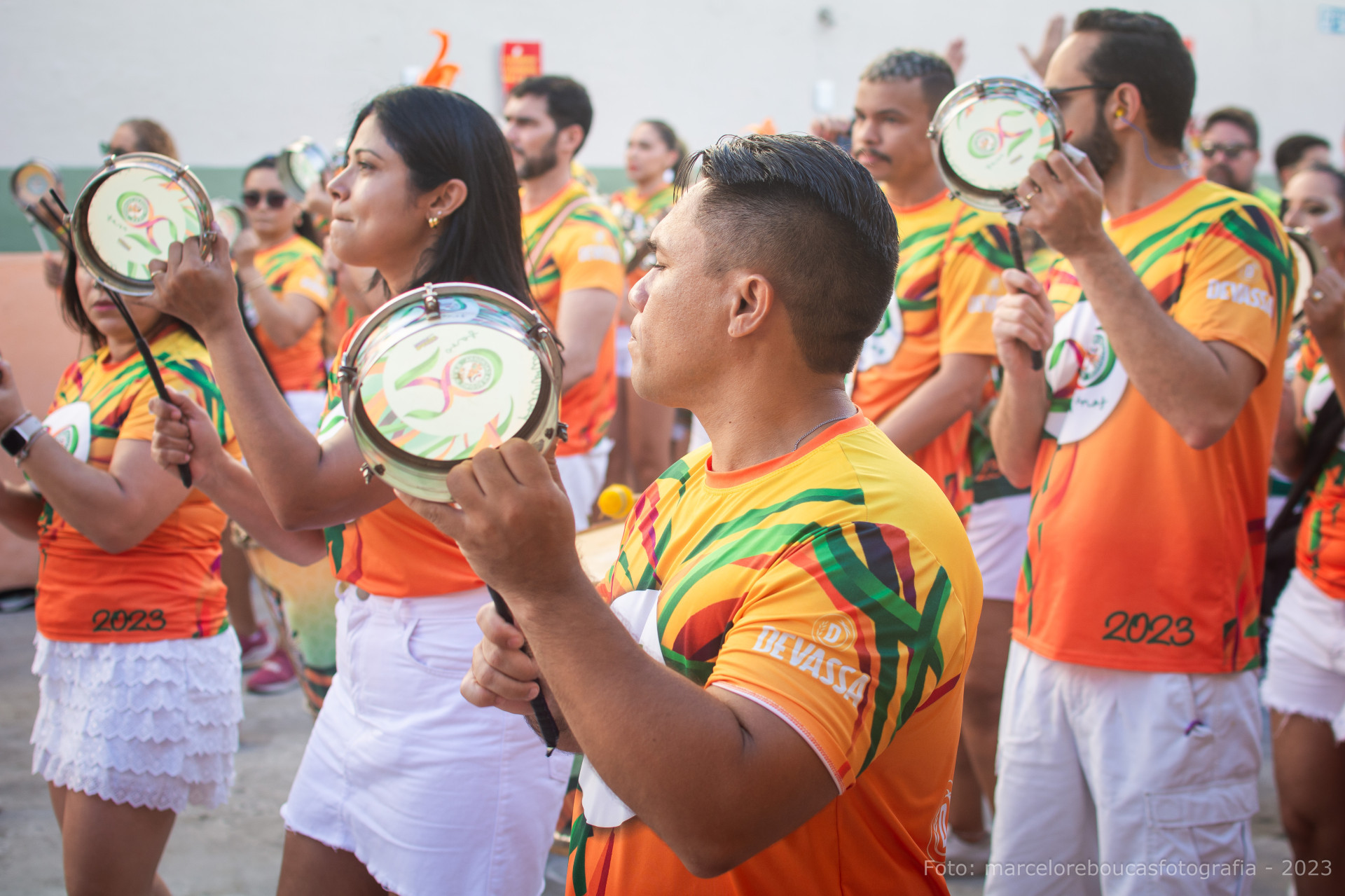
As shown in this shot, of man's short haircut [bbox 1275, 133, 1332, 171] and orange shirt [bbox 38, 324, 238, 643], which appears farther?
man's short haircut [bbox 1275, 133, 1332, 171]

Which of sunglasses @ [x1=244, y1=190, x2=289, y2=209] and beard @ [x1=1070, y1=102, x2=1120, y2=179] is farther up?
beard @ [x1=1070, y1=102, x2=1120, y2=179]

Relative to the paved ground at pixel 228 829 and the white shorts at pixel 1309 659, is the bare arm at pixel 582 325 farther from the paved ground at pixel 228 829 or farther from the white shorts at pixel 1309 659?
the white shorts at pixel 1309 659

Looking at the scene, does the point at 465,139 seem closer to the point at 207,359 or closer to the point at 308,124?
the point at 207,359

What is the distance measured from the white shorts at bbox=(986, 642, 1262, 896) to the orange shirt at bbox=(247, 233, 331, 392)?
4314 mm

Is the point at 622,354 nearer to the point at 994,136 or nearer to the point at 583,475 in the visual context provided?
the point at 583,475

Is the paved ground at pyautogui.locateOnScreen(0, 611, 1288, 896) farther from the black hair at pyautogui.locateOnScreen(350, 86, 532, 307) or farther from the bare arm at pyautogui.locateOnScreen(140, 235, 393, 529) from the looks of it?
the black hair at pyautogui.locateOnScreen(350, 86, 532, 307)

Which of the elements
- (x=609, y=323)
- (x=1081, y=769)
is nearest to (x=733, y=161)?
(x=1081, y=769)

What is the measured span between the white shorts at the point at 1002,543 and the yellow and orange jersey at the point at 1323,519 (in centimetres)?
82

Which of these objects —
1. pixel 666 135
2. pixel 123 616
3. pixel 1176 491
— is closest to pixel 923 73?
pixel 1176 491

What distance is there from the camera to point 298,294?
5.50 meters

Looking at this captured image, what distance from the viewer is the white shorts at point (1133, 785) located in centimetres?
216

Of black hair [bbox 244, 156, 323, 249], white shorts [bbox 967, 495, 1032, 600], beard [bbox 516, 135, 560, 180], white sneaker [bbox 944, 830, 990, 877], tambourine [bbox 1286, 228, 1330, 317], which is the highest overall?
tambourine [bbox 1286, 228, 1330, 317]

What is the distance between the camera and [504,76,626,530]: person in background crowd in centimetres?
397

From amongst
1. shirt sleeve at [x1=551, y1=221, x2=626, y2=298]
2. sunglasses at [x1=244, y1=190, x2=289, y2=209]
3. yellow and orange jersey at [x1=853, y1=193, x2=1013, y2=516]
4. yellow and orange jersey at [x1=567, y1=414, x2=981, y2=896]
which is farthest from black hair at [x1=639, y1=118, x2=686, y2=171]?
Result: yellow and orange jersey at [x1=567, y1=414, x2=981, y2=896]
